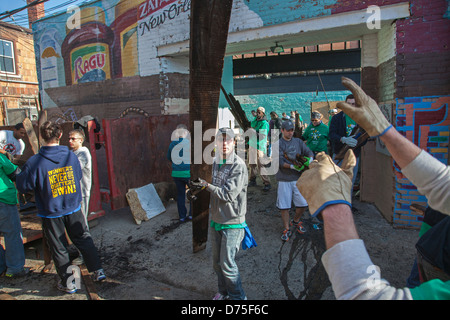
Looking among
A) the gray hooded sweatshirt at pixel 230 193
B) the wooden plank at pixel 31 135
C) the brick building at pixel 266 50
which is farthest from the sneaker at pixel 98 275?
the brick building at pixel 266 50

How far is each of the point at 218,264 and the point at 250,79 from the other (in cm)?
1851

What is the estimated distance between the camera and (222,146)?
2.99 m

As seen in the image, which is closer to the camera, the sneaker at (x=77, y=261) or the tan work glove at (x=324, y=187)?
the tan work glove at (x=324, y=187)

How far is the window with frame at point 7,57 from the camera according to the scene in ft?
52.5

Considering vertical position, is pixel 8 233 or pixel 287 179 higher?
pixel 287 179

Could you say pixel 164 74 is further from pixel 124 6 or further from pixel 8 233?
pixel 8 233

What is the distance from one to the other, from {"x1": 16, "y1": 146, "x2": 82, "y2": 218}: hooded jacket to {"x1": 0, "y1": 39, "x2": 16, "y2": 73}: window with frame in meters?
17.0

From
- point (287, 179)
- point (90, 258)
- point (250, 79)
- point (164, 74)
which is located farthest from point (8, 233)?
point (250, 79)

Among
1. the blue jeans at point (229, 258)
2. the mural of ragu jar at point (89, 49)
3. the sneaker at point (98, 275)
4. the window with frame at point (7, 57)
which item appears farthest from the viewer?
the window with frame at point (7, 57)

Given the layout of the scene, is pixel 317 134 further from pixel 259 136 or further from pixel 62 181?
pixel 62 181

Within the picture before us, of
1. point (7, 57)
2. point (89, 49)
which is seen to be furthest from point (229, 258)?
point (7, 57)

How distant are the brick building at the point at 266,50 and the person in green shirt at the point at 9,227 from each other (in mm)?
4613

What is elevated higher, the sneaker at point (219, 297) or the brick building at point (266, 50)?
the brick building at point (266, 50)

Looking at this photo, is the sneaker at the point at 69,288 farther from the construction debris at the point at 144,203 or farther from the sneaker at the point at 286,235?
the sneaker at the point at 286,235
